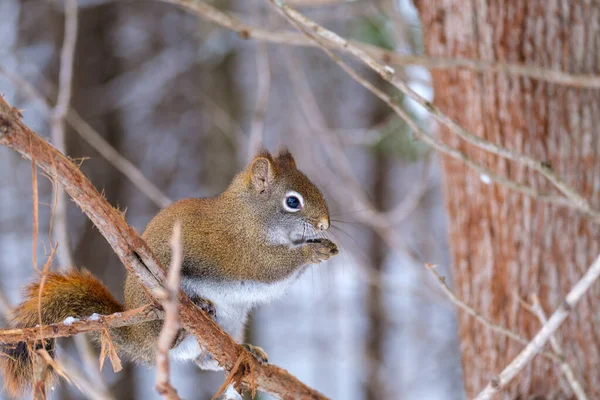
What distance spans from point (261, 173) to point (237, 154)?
421 centimetres

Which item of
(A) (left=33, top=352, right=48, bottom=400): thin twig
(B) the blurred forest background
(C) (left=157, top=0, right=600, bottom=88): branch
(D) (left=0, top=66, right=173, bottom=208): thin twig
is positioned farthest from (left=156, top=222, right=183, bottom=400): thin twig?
(B) the blurred forest background

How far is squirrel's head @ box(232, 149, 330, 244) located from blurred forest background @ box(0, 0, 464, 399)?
61.9 inches

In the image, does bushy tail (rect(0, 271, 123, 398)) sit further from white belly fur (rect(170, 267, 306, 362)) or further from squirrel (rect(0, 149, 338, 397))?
white belly fur (rect(170, 267, 306, 362))

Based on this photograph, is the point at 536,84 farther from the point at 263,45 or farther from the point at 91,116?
the point at 91,116

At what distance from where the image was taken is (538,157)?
263 centimetres

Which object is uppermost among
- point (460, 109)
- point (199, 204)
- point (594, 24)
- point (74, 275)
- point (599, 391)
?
point (594, 24)

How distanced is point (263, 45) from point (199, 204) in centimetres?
125

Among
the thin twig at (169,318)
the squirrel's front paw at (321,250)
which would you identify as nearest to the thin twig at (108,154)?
the squirrel's front paw at (321,250)

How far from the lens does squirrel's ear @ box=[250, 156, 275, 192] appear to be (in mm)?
2283

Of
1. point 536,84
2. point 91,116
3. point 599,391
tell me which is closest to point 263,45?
point 536,84

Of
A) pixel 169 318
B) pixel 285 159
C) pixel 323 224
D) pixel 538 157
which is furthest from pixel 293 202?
pixel 169 318

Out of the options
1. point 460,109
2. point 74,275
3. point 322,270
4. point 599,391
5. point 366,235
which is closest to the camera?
point 74,275

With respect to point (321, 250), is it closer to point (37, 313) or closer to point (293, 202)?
point (293, 202)

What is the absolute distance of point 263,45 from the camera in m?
3.26
